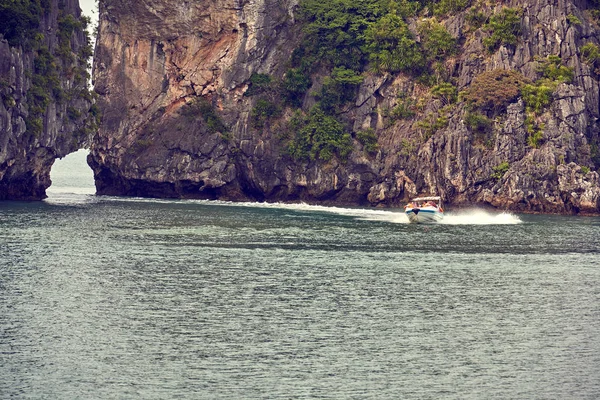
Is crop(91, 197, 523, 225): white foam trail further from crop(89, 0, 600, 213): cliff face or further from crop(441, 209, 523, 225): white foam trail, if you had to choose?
crop(89, 0, 600, 213): cliff face

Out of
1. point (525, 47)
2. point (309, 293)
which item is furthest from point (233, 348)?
point (525, 47)

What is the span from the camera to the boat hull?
89375 millimetres

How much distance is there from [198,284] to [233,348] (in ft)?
44.4

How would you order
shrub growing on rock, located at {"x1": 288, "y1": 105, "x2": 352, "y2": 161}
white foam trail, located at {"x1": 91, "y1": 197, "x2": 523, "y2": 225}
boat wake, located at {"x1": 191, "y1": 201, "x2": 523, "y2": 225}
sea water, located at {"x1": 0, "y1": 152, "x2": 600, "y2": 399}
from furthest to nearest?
shrub growing on rock, located at {"x1": 288, "y1": 105, "x2": 352, "y2": 161} < white foam trail, located at {"x1": 91, "y1": 197, "x2": 523, "y2": 225} < boat wake, located at {"x1": 191, "y1": 201, "x2": 523, "y2": 225} < sea water, located at {"x1": 0, "y1": 152, "x2": 600, "y2": 399}

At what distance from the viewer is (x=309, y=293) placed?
158 feet

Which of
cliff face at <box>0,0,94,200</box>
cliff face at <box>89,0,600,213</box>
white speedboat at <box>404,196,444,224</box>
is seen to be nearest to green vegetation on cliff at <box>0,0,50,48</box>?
cliff face at <box>0,0,94,200</box>

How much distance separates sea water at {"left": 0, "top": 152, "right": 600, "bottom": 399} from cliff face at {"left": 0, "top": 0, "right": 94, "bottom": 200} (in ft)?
75.3

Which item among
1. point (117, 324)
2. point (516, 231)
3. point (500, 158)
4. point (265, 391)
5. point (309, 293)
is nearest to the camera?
point (265, 391)

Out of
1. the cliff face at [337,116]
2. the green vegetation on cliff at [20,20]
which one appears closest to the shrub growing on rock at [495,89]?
the cliff face at [337,116]

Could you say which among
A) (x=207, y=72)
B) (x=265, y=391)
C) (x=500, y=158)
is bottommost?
(x=265, y=391)

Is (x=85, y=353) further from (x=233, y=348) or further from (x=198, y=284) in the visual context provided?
(x=198, y=284)

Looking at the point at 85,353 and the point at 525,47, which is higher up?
the point at 525,47

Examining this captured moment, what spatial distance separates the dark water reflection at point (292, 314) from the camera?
3259 cm

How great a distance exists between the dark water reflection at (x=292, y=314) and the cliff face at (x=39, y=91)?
942 inches
